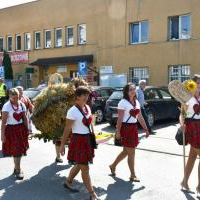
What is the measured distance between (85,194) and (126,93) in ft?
6.19

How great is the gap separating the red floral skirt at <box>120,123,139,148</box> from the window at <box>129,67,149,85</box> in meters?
17.9

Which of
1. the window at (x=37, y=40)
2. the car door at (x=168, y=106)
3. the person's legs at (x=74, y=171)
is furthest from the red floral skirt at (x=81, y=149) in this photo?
the window at (x=37, y=40)

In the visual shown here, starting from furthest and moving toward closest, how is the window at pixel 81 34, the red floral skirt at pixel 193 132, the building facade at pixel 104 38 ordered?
the window at pixel 81 34, the building facade at pixel 104 38, the red floral skirt at pixel 193 132

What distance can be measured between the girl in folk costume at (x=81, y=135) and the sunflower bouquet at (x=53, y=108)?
1.53 metres

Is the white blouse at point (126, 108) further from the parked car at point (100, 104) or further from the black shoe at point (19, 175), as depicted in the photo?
the parked car at point (100, 104)

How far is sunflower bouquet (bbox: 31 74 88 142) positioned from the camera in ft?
25.1

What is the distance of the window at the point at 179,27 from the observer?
75.7ft

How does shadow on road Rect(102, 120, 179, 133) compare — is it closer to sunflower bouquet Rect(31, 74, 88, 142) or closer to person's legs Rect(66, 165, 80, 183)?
sunflower bouquet Rect(31, 74, 88, 142)

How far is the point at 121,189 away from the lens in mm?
6812

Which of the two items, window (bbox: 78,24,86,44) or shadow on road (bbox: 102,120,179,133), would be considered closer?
shadow on road (bbox: 102,120,179,133)

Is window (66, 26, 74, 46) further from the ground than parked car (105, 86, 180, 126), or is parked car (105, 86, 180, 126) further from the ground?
window (66, 26, 74, 46)

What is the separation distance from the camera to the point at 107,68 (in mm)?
26828

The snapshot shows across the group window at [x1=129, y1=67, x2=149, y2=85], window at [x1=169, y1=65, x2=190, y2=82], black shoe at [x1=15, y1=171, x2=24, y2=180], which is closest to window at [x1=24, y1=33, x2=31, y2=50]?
window at [x1=129, y1=67, x2=149, y2=85]

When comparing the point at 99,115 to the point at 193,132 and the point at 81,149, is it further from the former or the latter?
the point at 81,149
